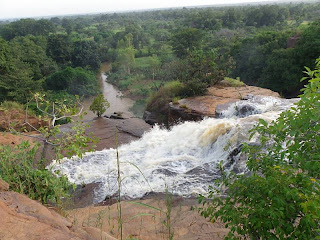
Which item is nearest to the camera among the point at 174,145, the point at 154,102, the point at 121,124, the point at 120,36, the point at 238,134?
the point at 238,134

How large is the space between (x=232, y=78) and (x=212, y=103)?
7455mm

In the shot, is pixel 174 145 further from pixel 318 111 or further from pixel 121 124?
pixel 318 111

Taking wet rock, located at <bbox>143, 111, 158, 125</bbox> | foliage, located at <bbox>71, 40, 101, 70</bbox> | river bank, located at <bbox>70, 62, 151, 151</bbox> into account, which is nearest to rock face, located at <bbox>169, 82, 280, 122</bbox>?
wet rock, located at <bbox>143, 111, 158, 125</bbox>

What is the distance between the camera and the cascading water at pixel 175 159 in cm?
606

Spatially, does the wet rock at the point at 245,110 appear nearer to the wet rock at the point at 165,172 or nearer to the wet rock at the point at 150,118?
the wet rock at the point at 150,118

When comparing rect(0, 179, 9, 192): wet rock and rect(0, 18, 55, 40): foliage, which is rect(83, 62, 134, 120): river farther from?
rect(0, 18, 55, 40): foliage

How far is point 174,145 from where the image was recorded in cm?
858

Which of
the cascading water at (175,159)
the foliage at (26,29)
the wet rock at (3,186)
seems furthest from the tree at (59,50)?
the wet rock at (3,186)

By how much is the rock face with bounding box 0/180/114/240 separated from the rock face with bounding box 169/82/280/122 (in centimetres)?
773

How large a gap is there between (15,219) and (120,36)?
38444 millimetres

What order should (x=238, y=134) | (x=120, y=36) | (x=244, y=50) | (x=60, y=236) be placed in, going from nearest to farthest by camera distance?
(x=60, y=236) < (x=238, y=134) < (x=244, y=50) < (x=120, y=36)

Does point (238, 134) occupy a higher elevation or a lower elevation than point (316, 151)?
lower

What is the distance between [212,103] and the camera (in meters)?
11.0

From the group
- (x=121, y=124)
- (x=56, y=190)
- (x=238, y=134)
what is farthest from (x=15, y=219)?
(x=121, y=124)
